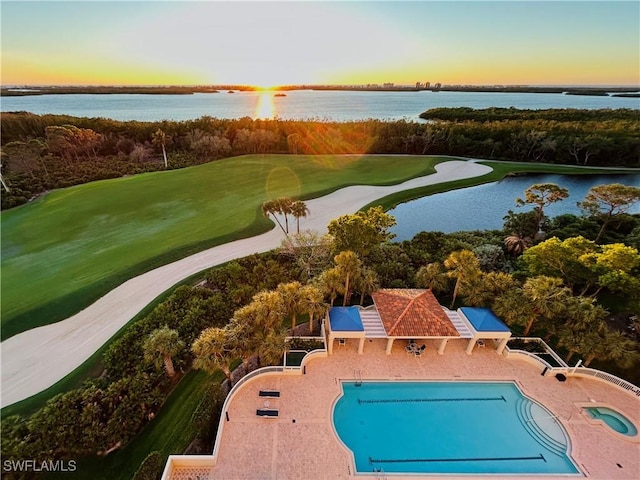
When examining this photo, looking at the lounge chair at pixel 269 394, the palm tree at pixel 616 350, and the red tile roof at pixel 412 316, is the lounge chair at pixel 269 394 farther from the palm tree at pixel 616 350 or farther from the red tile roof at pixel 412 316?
the palm tree at pixel 616 350

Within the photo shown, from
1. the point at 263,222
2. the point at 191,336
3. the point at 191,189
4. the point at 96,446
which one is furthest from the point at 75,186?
the point at 96,446

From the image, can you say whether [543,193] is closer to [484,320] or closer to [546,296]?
[546,296]

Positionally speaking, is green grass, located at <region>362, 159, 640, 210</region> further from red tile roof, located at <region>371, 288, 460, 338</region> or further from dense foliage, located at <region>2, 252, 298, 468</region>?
dense foliage, located at <region>2, 252, 298, 468</region>

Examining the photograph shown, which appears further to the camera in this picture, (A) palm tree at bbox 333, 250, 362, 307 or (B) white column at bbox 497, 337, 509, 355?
(A) palm tree at bbox 333, 250, 362, 307

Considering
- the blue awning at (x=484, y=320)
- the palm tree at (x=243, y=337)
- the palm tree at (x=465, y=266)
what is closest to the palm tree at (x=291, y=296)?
the palm tree at (x=243, y=337)

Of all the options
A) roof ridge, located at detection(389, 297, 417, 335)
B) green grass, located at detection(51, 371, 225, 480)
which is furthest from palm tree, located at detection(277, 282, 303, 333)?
green grass, located at detection(51, 371, 225, 480)

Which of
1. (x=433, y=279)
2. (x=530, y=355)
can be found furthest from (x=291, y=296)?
(x=530, y=355)
